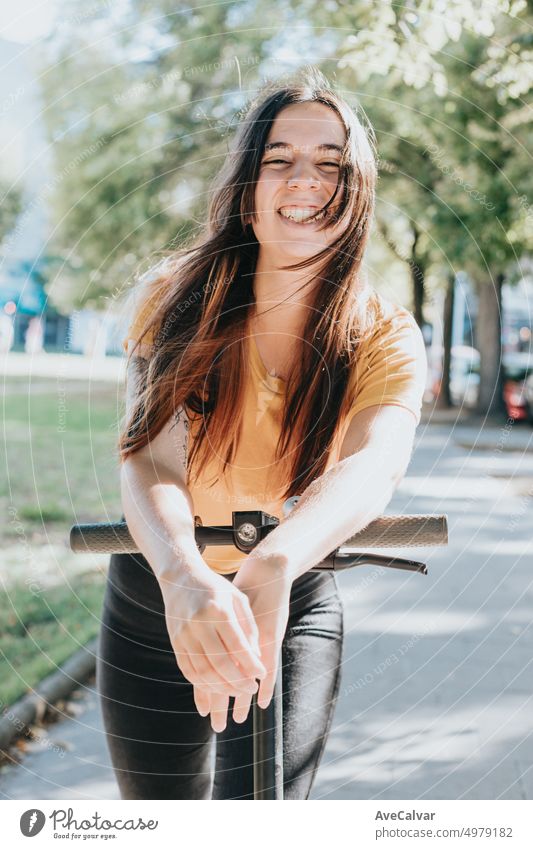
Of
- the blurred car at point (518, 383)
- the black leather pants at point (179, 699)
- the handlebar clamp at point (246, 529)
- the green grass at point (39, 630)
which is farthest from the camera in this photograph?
the blurred car at point (518, 383)

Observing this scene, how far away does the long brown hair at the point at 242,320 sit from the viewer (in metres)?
1.37

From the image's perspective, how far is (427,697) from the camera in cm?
386

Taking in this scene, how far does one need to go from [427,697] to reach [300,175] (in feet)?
9.84

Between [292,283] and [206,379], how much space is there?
0.19 meters

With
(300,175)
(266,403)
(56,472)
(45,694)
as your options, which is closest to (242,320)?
(266,403)

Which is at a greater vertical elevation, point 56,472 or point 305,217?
point 305,217

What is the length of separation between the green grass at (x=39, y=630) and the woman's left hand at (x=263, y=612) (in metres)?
2.33

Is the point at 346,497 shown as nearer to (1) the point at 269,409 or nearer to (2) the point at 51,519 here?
(1) the point at 269,409

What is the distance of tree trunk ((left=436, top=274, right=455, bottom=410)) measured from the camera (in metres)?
14.0

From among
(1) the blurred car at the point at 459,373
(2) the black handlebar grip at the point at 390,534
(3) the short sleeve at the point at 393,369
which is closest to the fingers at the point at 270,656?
(2) the black handlebar grip at the point at 390,534

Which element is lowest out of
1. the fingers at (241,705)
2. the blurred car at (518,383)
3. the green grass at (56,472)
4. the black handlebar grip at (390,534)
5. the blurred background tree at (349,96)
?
the green grass at (56,472)

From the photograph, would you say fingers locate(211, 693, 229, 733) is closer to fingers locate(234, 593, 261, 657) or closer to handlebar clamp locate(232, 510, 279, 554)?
fingers locate(234, 593, 261, 657)
